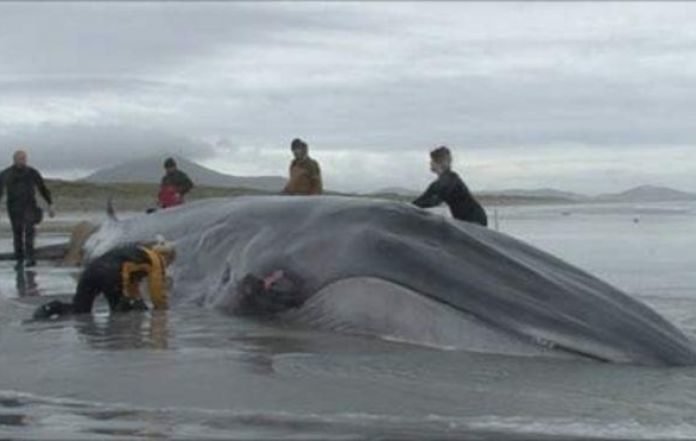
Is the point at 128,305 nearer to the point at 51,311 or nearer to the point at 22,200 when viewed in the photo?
the point at 51,311

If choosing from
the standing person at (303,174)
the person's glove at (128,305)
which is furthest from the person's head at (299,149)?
the person's glove at (128,305)

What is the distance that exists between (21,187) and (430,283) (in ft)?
40.5

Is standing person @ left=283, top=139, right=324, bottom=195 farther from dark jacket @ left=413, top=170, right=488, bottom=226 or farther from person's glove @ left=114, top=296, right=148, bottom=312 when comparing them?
person's glove @ left=114, top=296, right=148, bottom=312

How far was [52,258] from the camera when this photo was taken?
19844mm

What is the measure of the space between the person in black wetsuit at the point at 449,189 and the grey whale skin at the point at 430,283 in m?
2.63

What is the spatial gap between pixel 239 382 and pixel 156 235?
19.0ft

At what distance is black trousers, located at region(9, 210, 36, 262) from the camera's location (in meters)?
19.4

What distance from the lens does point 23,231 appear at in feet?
64.1

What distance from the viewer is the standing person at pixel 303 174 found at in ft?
50.3

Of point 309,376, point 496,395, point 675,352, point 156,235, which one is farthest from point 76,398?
point 156,235

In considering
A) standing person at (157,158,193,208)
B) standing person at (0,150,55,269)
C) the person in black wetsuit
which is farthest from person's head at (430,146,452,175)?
standing person at (0,150,55,269)

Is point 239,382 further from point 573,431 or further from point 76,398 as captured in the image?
point 573,431

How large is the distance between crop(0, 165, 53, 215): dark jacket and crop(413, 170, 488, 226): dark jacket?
28.2ft

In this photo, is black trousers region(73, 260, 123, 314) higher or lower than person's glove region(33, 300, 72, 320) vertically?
higher
